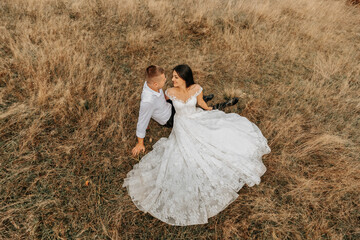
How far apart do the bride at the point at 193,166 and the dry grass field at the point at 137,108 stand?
0.77 ft

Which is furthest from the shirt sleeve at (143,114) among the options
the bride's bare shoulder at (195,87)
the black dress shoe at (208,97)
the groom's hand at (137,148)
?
the black dress shoe at (208,97)

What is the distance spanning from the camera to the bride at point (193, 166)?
239 cm

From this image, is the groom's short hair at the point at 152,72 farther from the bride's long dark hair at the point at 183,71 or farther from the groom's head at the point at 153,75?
the bride's long dark hair at the point at 183,71

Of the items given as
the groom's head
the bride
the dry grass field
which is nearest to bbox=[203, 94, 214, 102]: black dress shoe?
the dry grass field

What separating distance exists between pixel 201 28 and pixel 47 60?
421 cm

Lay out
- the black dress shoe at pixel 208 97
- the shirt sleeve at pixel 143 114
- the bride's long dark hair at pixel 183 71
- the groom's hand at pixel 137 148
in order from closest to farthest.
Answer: the shirt sleeve at pixel 143 114
the bride's long dark hair at pixel 183 71
the groom's hand at pixel 137 148
the black dress shoe at pixel 208 97

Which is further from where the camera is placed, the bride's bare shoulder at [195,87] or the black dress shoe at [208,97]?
the black dress shoe at [208,97]

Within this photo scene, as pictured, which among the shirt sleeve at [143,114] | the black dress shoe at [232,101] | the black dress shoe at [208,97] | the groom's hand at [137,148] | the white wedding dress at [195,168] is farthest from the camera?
the black dress shoe at [208,97]

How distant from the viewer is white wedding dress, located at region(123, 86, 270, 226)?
2.39 metres

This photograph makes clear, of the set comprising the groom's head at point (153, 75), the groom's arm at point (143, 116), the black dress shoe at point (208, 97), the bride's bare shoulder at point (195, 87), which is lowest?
the black dress shoe at point (208, 97)

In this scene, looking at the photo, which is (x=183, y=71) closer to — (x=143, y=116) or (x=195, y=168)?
(x=143, y=116)

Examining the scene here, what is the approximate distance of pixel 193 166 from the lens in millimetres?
2662

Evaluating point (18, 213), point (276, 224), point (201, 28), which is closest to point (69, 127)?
point (18, 213)

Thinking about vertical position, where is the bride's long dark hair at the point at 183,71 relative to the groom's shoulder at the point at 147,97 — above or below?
above
